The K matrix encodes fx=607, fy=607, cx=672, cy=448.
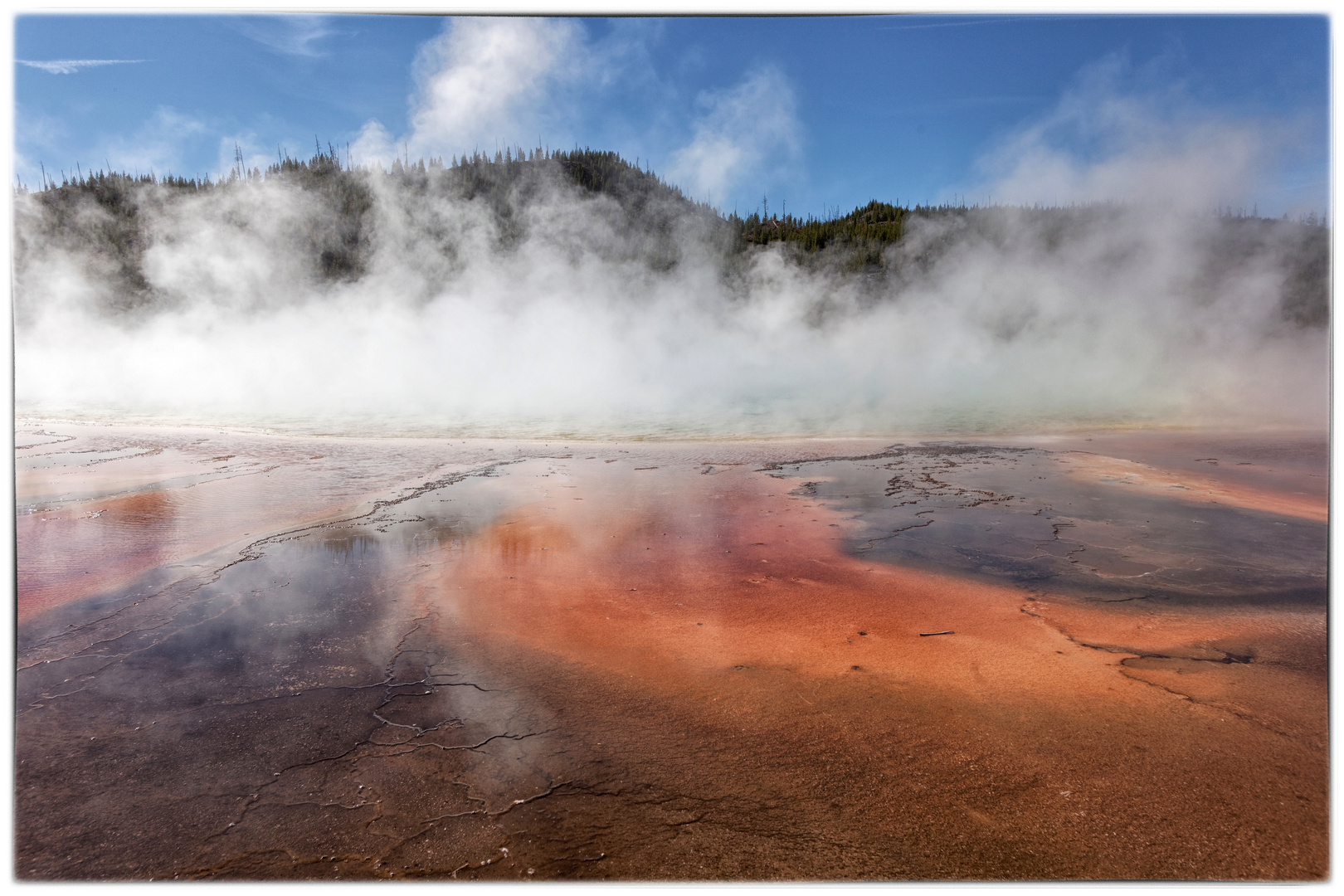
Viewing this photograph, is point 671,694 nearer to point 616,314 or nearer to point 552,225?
point 552,225

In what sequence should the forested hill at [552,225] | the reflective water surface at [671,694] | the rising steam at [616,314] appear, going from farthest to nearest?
1. the rising steam at [616,314]
2. the forested hill at [552,225]
3. the reflective water surface at [671,694]

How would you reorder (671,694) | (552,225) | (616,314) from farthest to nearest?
(616,314) < (552,225) < (671,694)

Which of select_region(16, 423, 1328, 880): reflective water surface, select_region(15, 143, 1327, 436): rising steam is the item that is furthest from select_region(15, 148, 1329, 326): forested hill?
select_region(16, 423, 1328, 880): reflective water surface

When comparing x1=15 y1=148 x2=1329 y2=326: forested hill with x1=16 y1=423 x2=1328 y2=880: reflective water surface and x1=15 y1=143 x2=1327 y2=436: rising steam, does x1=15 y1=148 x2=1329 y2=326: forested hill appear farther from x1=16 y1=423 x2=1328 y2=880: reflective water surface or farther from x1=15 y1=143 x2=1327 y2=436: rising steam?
x1=16 y1=423 x2=1328 y2=880: reflective water surface

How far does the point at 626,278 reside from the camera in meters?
15.3

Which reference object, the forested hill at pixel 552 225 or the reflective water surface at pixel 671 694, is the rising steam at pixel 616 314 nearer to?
the forested hill at pixel 552 225

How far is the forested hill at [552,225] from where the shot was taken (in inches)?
149

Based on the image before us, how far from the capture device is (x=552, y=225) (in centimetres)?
1379

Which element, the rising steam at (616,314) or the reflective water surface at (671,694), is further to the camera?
the rising steam at (616,314)

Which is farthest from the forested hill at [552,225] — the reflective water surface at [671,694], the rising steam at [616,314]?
the reflective water surface at [671,694]

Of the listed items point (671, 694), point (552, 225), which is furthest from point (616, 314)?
point (671, 694)

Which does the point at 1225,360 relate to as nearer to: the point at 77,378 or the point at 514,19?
the point at 514,19

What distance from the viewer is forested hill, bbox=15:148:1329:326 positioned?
3795 mm

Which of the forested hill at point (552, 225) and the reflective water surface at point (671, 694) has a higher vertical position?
the forested hill at point (552, 225)
